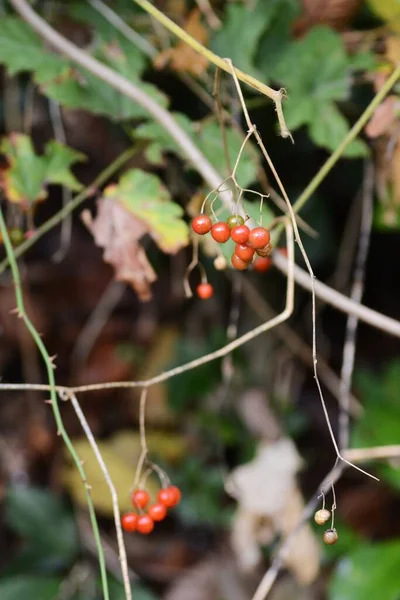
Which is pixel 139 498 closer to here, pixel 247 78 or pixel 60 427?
pixel 60 427

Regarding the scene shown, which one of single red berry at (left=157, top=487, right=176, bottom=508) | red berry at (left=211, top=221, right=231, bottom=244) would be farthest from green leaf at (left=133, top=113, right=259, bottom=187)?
single red berry at (left=157, top=487, right=176, bottom=508)

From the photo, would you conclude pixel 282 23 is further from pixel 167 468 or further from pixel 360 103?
pixel 167 468

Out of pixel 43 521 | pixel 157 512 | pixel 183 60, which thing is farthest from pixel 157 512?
pixel 43 521

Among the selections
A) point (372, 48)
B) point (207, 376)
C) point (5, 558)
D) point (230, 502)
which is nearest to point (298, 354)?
point (207, 376)

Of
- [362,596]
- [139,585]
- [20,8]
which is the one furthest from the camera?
[139,585]

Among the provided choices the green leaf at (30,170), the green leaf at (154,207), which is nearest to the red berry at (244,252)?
the green leaf at (154,207)

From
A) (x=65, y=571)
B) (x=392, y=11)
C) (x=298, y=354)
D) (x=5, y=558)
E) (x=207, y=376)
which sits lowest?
(x=5, y=558)

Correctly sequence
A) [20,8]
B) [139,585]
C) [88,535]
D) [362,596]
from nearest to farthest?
[20,8]
[362,596]
[139,585]
[88,535]
